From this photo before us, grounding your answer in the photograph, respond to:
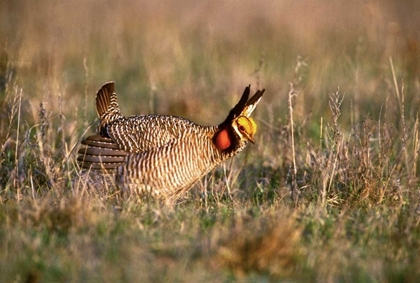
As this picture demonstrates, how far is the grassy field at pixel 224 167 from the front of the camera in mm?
3770

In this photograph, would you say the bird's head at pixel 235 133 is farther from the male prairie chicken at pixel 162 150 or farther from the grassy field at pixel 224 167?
the grassy field at pixel 224 167

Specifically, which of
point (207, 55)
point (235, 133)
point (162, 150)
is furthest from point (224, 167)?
point (207, 55)

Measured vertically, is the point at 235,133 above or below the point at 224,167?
above

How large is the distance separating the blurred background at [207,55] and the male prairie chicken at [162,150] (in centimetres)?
118

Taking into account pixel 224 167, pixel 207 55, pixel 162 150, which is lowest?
pixel 224 167

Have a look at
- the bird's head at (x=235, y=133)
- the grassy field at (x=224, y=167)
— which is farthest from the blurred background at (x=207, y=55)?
the bird's head at (x=235, y=133)

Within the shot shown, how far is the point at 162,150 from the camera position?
5.41m

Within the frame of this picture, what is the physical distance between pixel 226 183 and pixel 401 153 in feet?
4.51

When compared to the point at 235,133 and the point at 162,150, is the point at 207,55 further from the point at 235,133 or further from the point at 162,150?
the point at 162,150

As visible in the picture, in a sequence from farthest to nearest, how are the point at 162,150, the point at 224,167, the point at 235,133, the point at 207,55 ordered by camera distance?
the point at 207,55 < the point at 224,167 < the point at 235,133 < the point at 162,150

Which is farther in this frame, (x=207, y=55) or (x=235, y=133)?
(x=207, y=55)

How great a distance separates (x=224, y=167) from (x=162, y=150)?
0.65m

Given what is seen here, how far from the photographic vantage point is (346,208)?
4.95m

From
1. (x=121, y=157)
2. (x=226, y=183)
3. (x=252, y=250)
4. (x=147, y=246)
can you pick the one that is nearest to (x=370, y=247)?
(x=252, y=250)
